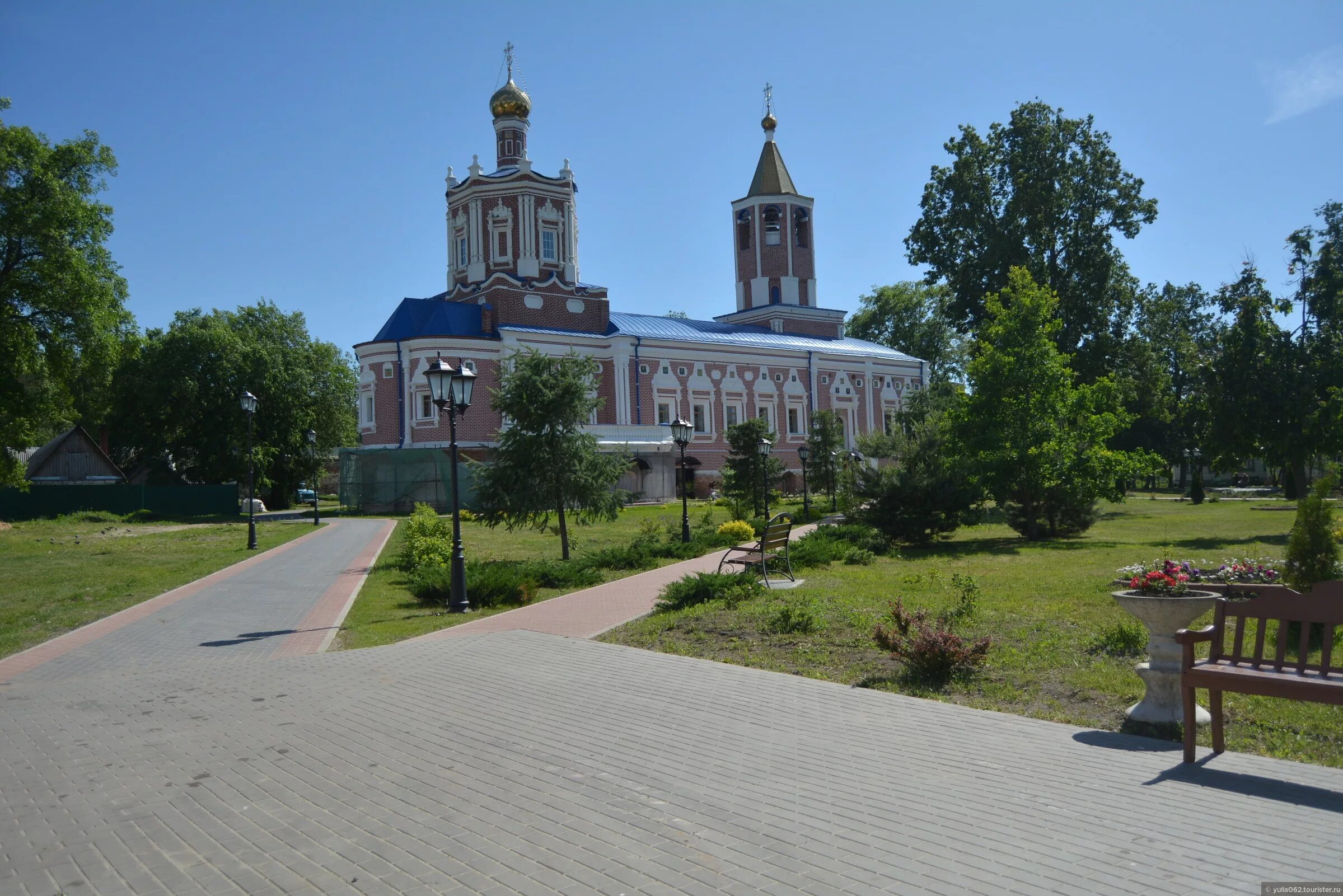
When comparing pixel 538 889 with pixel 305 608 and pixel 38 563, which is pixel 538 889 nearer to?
pixel 305 608

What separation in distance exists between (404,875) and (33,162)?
3365cm

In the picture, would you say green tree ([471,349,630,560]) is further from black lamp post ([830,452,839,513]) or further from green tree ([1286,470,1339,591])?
black lamp post ([830,452,839,513])

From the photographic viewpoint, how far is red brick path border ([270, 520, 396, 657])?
10242 mm

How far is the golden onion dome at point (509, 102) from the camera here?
173 ft

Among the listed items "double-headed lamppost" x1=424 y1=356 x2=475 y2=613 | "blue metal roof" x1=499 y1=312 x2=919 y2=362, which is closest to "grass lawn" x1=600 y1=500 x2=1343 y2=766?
"double-headed lamppost" x1=424 y1=356 x2=475 y2=613

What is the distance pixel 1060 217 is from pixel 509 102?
101 ft

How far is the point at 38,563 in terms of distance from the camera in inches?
792

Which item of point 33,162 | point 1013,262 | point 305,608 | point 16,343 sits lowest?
point 305,608

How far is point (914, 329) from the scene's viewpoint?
73.2m

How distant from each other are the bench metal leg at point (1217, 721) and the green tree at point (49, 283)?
3373 cm

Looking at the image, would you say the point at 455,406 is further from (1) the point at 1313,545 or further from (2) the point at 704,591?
(1) the point at 1313,545

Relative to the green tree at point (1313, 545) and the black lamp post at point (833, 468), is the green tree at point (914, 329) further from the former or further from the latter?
the green tree at point (1313, 545)

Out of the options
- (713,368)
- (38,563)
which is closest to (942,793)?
(38,563)

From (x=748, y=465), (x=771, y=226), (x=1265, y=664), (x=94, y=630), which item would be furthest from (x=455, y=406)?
(x=771, y=226)
